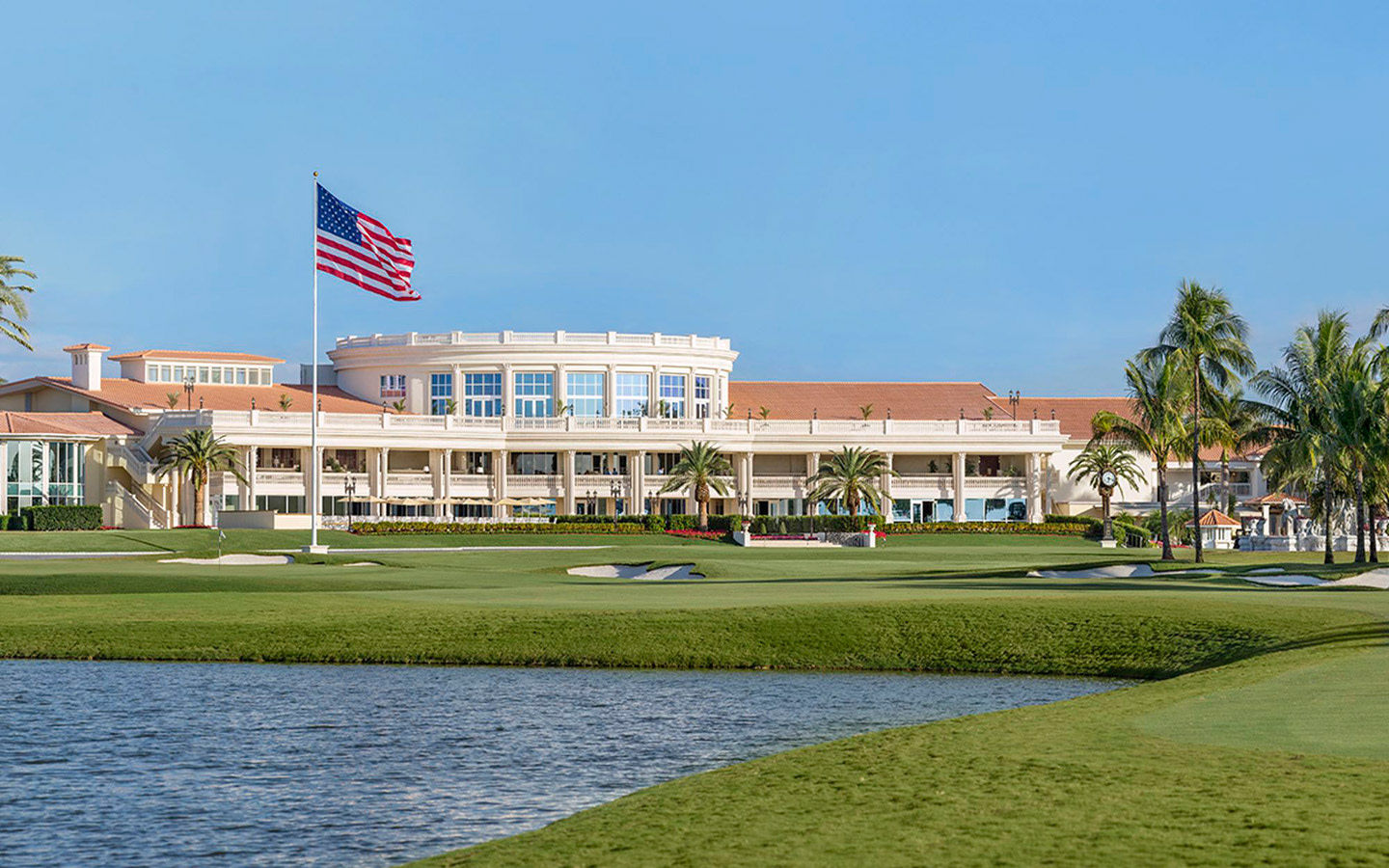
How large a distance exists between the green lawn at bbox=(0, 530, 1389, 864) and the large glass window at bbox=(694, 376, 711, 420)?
5248 cm

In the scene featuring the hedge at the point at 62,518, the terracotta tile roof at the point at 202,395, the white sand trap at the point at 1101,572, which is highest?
the terracotta tile roof at the point at 202,395

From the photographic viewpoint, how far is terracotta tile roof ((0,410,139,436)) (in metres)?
83.4

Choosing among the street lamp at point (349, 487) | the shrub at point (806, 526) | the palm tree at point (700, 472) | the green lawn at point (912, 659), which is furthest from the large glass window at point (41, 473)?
the shrub at point (806, 526)

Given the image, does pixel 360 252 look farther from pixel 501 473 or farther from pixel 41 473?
pixel 501 473

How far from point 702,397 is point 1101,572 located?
62508 mm

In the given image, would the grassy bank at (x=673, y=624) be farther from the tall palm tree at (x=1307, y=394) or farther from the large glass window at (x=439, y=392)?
the large glass window at (x=439, y=392)

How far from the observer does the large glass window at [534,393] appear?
110 meters

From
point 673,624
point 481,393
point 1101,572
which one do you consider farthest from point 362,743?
point 481,393

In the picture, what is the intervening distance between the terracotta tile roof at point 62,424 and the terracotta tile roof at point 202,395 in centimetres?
369

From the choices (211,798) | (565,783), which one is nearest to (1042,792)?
(565,783)

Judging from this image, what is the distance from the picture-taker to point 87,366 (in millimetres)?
101438

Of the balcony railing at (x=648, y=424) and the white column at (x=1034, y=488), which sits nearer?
the balcony railing at (x=648, y=424)

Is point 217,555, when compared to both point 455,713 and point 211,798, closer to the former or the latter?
point 455,713

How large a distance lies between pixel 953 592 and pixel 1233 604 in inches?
299
